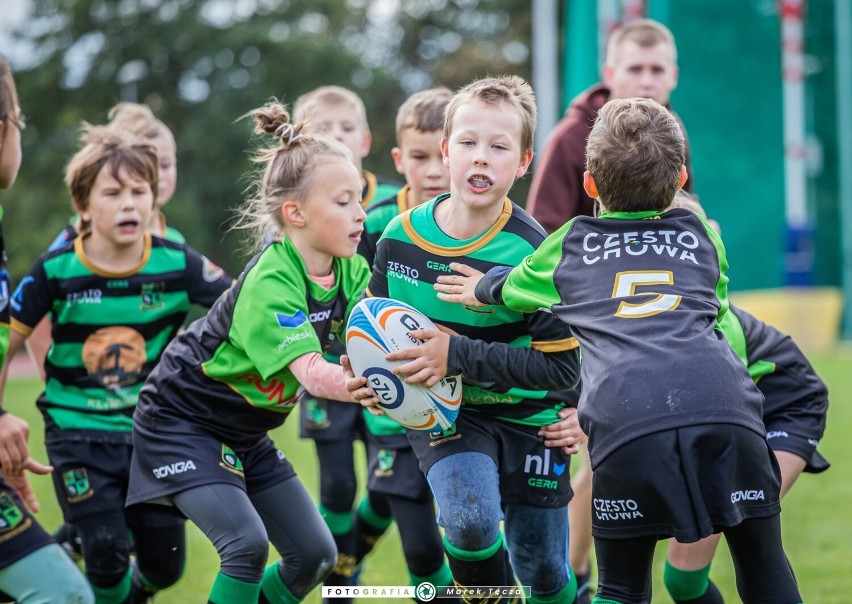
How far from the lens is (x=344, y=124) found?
5.78 m

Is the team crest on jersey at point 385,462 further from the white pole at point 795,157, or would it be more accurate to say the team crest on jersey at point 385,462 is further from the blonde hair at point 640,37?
the white pole at point 795,157

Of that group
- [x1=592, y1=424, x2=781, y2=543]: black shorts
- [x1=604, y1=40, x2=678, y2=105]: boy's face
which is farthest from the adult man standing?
[x1=592, y1=424, x2=781, y2=543]: black shorts

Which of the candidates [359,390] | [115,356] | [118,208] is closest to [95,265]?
[118,208]

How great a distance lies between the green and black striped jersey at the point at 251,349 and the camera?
12.3ft

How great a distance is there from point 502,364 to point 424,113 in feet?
5.96

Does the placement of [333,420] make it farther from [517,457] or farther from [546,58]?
[546,58]

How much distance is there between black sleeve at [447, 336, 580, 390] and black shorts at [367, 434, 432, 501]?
97 cm

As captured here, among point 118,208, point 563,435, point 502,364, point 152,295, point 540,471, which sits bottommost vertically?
point 540,471

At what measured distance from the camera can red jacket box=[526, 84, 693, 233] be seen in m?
5.16

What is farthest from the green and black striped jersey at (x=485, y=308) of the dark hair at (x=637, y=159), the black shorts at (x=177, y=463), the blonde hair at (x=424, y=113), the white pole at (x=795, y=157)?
the white pole at (x=795, y=157)

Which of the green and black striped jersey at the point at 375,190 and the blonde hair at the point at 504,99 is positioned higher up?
the blonde hair at the point at 504,99

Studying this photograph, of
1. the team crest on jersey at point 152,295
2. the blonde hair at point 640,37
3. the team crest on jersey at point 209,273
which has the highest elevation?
the blonde hair at point 640,37

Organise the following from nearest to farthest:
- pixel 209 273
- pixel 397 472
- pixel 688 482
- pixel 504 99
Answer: pixel 688 482 → pixel 504 99 → pixel 397 472 → pixel 209 273

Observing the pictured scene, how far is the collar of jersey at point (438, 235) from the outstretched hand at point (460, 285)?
0.21 ft
